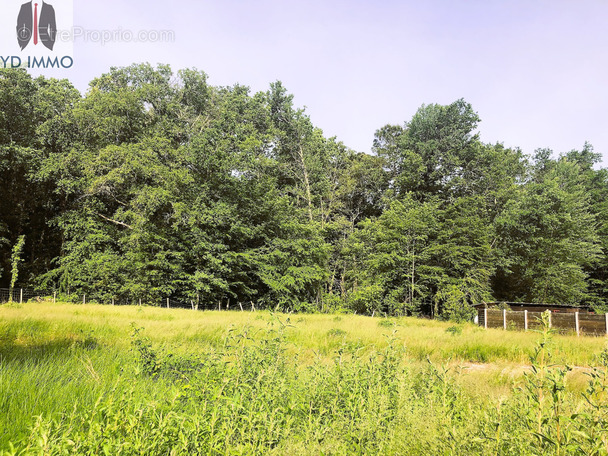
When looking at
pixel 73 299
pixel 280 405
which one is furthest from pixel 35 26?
pixel 280 405

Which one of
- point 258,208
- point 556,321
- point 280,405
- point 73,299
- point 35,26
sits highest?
point 35,26

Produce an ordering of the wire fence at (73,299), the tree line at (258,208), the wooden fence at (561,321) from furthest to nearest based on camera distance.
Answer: the tree line at (258,208), the wire fence at (73,299), the wooden fence at (561,321)

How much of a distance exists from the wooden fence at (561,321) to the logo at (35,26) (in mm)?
25901

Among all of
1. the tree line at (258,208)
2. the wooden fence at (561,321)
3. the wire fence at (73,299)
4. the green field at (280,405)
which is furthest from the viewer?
the tree line at (258,208)

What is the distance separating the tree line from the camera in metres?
27.9

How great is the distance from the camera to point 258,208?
31828mm

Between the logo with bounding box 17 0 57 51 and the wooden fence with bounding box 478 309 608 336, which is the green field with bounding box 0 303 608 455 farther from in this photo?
the logo with bounding box 17 0 57 51

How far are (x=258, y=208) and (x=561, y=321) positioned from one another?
73.9 ft

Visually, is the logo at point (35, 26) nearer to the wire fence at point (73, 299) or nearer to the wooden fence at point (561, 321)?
the wire fence at point (73, 299)

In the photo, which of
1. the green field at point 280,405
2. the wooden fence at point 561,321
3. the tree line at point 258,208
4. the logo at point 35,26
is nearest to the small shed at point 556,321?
the wooden fence at point 561,321

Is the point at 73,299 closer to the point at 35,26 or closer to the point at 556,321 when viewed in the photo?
the point at 35,26

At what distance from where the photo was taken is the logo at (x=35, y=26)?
17781mm

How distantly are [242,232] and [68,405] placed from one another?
89.4 feet

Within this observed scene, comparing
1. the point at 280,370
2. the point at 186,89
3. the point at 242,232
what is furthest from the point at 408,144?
the point at 280,370
